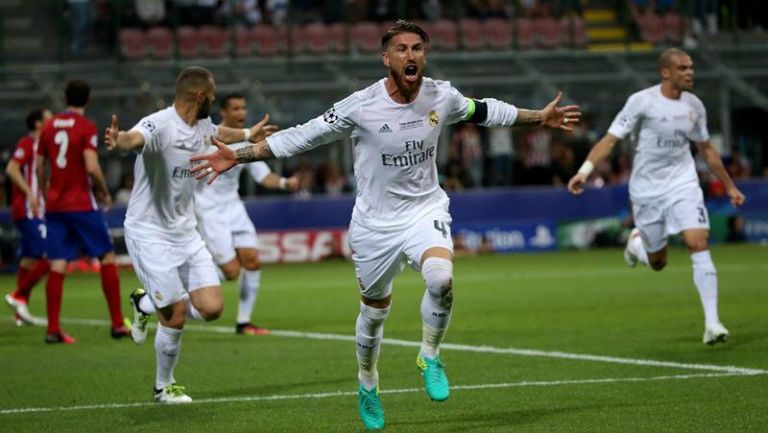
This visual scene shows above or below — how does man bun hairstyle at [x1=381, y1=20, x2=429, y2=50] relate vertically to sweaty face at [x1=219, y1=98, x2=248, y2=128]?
above

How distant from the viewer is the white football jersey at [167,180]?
10.3m

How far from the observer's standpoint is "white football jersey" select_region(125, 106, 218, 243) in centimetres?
1033

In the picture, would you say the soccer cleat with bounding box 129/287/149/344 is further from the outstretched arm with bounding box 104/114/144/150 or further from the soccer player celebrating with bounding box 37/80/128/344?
the soccer player celebrating with bounding box 37/80/128/344

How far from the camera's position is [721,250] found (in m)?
27.0

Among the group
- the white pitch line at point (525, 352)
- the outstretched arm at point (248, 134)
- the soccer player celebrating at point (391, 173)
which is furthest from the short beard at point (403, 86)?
the white pitch line at point (525, 352)

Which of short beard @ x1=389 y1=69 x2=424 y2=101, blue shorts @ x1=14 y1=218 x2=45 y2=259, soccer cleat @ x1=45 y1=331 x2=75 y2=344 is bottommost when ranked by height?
soccer cleat @ x1=45 y1=331 x2=75 y2=344

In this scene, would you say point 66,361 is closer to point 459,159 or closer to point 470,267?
point 470,267

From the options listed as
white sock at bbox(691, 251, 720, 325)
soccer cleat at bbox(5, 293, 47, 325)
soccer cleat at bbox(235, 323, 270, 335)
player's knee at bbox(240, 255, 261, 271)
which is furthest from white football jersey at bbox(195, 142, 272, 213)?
white sock at bbox(691, 251, 720, 325)

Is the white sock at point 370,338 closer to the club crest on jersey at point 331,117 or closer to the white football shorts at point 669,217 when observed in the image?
the club crest on jersey at point 331,117

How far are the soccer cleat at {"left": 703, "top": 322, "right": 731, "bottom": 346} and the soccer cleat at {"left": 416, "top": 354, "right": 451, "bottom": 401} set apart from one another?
4334mm

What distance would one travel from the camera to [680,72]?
1321 centimetres

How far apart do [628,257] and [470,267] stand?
34.7 ft

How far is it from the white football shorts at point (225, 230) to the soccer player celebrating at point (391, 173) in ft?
19.4

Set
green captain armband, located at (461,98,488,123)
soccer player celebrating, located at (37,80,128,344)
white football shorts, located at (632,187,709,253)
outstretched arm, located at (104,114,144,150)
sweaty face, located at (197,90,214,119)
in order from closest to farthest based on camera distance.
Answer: green captain armband, located at (461,98,488,123) → outstretched arm, located at (104,114,144,150) → sweaty face, located at (197,90,214,119) → white football shorts, located at (632,187,709,253) → soccer player celebrating, located at (37,80,128,344)
